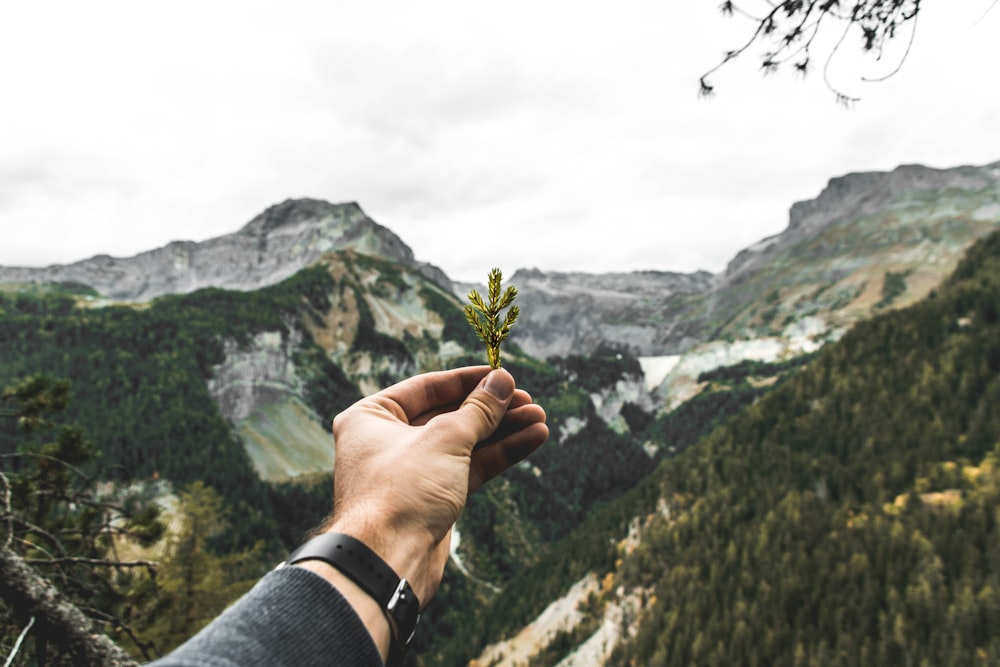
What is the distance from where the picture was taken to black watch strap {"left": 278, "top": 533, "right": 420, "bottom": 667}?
181 centimetres

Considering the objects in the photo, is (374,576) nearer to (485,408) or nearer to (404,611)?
(404,611)

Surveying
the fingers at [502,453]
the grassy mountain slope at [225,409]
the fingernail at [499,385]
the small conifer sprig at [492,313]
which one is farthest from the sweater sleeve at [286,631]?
the grassy mountain slope at [225,409]

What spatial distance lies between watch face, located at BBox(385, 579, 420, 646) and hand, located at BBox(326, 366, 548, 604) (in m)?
0.12

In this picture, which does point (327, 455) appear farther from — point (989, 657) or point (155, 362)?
point (989, 657)

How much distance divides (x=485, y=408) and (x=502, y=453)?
1.84ft

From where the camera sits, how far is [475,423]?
2820 mm

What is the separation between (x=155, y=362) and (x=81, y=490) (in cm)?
18409

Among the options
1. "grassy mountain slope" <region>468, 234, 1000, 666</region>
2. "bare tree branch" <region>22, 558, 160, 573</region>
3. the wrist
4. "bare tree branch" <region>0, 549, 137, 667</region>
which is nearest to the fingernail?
the wrist

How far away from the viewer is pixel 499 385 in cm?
300

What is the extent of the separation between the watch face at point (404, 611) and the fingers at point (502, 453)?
129cm

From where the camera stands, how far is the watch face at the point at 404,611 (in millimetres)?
1845

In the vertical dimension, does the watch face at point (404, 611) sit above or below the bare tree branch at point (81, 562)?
above

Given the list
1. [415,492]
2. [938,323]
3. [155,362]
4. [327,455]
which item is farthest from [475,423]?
[155,362]

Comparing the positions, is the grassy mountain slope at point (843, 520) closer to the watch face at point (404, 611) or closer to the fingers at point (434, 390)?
the fingers at point (434, 390)
